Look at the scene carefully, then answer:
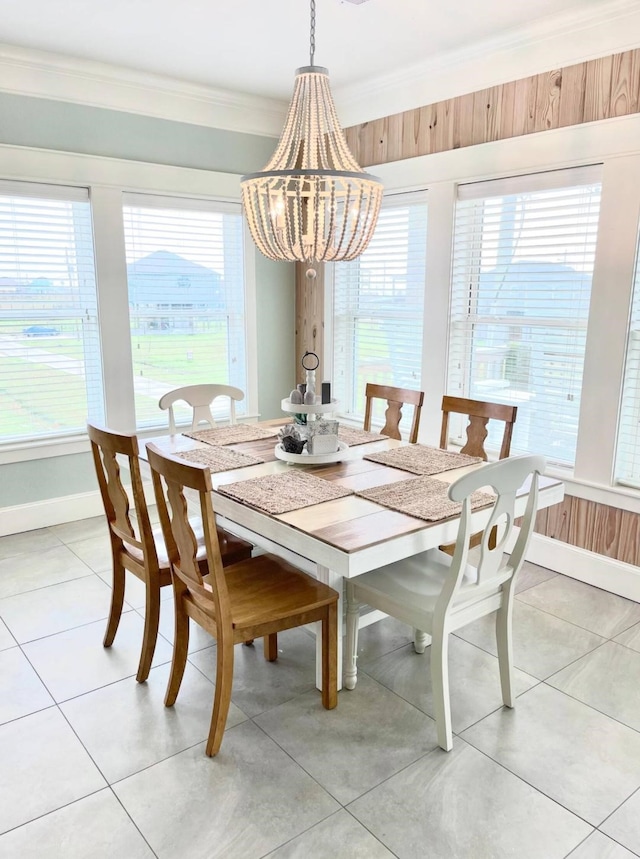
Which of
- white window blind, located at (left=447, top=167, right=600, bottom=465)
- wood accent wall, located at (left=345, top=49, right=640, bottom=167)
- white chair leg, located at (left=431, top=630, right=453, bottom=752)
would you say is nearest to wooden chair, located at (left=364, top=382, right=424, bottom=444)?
white window blind, located at (left=447, top=167, right=600, bottom=465)

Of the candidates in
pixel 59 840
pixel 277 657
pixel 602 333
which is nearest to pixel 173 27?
pixel 602 333

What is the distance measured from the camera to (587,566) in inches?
129

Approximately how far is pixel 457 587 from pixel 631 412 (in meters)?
1.63

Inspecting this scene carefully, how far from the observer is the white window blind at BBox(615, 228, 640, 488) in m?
2.96

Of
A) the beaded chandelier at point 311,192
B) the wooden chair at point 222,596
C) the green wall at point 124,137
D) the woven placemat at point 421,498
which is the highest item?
the green wall at point 124,137

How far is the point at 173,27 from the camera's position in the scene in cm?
315

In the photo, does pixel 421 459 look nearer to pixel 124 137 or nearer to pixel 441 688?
pixel 441 688

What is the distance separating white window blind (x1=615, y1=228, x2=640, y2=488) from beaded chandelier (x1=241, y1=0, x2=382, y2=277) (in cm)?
139

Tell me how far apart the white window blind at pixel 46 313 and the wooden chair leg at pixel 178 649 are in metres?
2.12

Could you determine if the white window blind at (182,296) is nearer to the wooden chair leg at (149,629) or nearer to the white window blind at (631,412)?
the wooden chair leg at (149,629)

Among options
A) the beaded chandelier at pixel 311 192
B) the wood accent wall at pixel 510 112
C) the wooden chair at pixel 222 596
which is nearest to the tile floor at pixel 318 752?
the wooden chair at pixel 222 596

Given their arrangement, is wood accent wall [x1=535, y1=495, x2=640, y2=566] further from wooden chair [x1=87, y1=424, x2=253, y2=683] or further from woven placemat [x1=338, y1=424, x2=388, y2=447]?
wooden chair [x1=87, y1=424, x2=253, y2=683]

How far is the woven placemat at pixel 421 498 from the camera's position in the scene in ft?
6.78

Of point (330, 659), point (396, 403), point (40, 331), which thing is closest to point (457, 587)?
point (330, 659)
